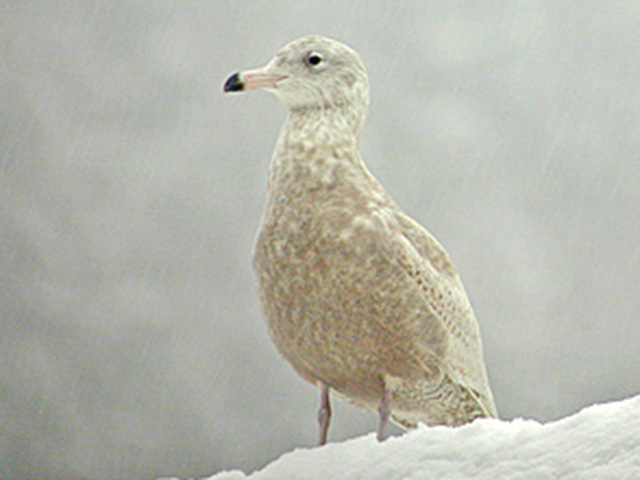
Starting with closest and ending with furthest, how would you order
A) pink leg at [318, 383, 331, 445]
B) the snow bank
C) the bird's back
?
1. the snow bank
2. the bird's back
3. pink leg at [318, 383, 331, 445]

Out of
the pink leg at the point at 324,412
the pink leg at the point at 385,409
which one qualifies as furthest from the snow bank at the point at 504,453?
the pink leg at the point at 324,412

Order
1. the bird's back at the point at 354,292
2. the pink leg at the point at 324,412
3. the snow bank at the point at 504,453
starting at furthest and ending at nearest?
the pink leg at the point at 324,412 → the bird's back at the point at 354,292 → the snow bank at the point at 504,453

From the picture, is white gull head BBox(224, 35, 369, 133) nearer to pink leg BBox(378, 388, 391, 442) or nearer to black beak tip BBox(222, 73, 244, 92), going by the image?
black beak tip BBox(222, 73, 244, 92)

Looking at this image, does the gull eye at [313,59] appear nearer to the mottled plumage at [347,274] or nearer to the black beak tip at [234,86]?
the mottled plumage at [347,274]

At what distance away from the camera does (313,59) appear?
7.49 ft

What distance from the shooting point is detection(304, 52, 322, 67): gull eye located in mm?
2277

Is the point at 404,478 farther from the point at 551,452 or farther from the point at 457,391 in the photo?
the point at 457,391

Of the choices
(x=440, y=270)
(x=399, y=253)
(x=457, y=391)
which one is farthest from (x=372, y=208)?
(x=457, y=391)

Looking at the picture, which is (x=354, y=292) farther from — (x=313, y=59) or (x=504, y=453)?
(x=313, y=59)

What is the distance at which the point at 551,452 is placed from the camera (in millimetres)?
1621

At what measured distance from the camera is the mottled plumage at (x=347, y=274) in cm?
206

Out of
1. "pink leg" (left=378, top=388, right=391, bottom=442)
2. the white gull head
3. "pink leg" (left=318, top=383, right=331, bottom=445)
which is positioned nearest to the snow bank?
"pink leg" (left=378, top=388, right=391, bottom=442)

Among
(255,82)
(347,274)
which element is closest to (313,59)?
(255,82)

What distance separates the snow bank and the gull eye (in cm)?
100
